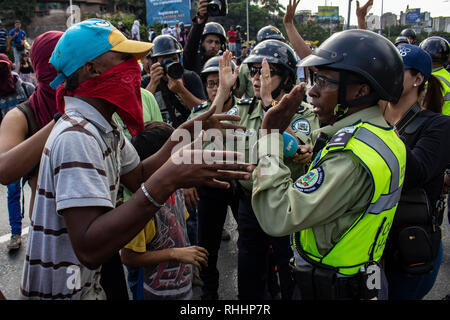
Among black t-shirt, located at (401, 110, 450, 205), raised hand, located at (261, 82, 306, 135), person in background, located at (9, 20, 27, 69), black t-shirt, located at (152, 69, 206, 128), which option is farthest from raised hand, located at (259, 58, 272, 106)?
person in background, located at (9, 20, 27, 69)

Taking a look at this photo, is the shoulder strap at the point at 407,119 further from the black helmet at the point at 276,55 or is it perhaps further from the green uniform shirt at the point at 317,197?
the black helmet at the point at 276,55

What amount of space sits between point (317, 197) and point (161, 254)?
1044 millimetres

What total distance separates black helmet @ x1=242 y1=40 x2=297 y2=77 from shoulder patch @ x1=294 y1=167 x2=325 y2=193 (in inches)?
57.3

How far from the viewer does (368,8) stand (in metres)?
3.69

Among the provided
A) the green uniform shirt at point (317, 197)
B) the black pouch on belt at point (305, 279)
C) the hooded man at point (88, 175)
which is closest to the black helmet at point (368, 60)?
the green uniform shirt at point (317, 197)

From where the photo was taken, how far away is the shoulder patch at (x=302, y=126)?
2635 mm

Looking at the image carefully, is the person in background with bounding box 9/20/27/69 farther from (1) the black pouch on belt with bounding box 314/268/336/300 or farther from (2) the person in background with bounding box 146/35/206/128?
(1) the black pouch on belt with bounding box 314/268/336/300

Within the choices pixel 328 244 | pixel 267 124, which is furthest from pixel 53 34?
pixel 328 244

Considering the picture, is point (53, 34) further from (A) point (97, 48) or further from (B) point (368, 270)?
(B) point (368, 270)

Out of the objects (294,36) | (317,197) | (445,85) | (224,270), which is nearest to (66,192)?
(317,197)

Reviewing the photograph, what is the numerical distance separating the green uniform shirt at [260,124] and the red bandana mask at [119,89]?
1.05 m

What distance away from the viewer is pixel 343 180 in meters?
1.46

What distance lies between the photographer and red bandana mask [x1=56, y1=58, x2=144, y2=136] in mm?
1469

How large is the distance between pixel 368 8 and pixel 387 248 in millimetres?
2689
